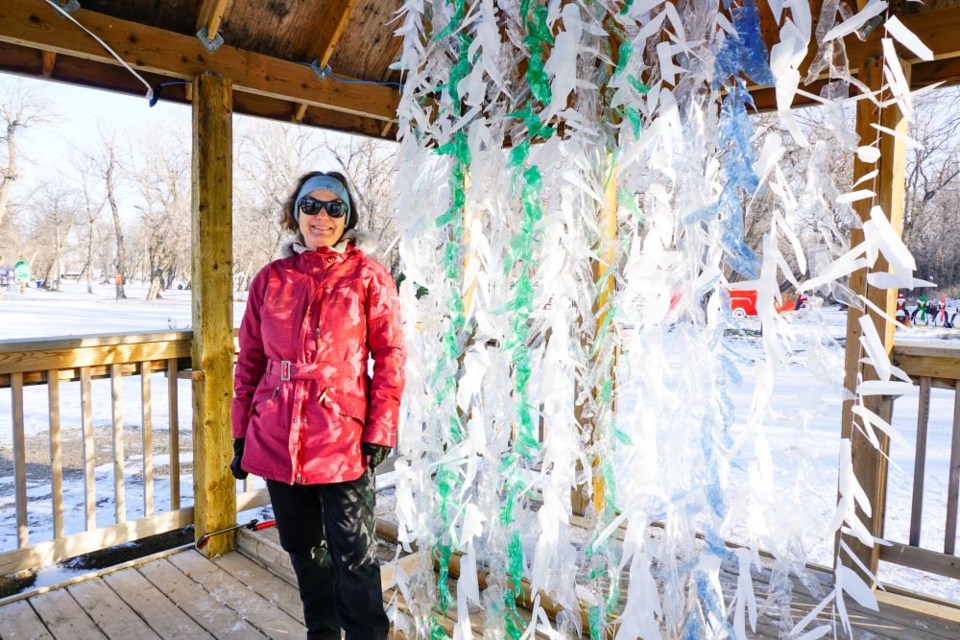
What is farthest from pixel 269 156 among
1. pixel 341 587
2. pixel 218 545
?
pixel 341 587

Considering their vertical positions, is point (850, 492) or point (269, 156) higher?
point (269, 156)

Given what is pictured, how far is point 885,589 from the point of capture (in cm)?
238

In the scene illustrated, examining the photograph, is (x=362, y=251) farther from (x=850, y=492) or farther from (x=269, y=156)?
(x=269, y=156)

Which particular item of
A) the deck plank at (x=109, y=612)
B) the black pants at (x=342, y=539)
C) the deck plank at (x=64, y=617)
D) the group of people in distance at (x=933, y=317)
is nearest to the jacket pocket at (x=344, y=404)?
the black pants at (x=342, y=539)

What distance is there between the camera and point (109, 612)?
2180mm

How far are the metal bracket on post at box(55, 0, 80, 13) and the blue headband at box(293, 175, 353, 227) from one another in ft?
4.51

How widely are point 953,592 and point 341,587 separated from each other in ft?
9.32

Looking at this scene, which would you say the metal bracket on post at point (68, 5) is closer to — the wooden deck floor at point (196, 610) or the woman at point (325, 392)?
the woman at point (325, 392)

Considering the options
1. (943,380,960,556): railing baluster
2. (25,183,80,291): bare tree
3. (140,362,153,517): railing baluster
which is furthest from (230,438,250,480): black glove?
(25,183,80,291): bare tree

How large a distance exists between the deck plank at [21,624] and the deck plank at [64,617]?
0.02 m

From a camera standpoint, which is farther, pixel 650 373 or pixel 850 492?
pixel 650 373

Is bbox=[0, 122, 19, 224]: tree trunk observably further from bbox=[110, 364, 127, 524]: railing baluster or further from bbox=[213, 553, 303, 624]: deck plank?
bbox=[213, 553, 303, 624]: deck plank

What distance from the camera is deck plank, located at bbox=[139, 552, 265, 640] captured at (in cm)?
207

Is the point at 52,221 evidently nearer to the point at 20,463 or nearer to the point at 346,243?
the point at 20,463
